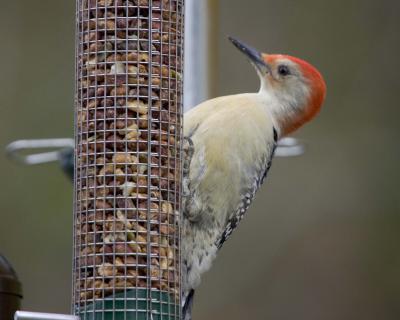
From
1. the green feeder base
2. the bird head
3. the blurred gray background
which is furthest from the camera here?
the blurred gray background

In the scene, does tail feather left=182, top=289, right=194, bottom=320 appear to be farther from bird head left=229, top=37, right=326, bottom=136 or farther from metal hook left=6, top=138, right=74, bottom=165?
metal hook left=6, top=138, right=74, bottom=165

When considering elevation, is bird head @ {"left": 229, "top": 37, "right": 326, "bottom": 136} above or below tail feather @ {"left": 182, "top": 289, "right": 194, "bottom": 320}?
above

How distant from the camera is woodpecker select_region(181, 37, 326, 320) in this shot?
322 inches

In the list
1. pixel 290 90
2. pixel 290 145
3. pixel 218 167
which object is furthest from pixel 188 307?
pixel 290 145

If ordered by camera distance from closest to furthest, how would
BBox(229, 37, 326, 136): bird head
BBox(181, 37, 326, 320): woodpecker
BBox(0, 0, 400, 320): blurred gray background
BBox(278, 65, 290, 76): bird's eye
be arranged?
BBox(181, 37, 326, 320): woodpecker
BBox(229, 37, 326, 136): bird head
BBox(278, 65, 290, 76): bird's eye
BBox(0, 0, 400, 320): blurred gray background

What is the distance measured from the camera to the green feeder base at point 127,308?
6.89m

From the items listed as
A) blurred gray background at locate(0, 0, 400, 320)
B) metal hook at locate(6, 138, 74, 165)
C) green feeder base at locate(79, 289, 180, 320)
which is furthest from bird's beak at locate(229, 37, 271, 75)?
blurred gray background at locate(0, 0, 400, 320)

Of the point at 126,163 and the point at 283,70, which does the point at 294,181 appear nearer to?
the point at 283,70

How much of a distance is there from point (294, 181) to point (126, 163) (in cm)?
1029

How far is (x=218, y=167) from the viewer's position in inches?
327

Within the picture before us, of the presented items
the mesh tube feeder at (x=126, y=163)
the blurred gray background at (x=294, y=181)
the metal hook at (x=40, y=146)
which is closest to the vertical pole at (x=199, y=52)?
the metal hook at (x=40, y=146)

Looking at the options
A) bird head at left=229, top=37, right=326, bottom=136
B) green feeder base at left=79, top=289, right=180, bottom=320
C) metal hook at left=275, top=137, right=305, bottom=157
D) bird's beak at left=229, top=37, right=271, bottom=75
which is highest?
bird's beak at left=229, top=37, right=271, bottom=75

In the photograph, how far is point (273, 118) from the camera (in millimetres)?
8945

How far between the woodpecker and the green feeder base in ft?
2.77
